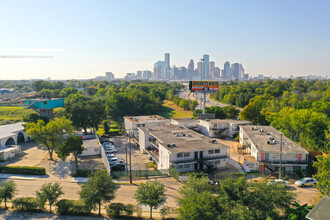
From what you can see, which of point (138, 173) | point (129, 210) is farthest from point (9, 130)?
point (129, 210)

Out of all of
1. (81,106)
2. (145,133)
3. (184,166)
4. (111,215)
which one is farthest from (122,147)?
(111,215)

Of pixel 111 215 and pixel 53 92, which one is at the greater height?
pixel 53 92

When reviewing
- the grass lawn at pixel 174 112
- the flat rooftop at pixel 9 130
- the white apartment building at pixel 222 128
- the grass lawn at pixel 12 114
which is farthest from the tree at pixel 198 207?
the grass lawn at pixel 12 114

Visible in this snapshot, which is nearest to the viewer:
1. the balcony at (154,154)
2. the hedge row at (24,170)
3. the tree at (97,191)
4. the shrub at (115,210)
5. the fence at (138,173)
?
the tree at (97,191)

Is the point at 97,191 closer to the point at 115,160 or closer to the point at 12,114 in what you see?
the point at 115,160

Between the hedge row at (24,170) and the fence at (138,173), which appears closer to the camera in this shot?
the fence at (138,173)

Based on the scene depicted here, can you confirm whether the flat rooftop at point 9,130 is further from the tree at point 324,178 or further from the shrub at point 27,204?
the tree at point 324,178

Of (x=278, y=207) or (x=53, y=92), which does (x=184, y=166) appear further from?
(x=53, y=92)
